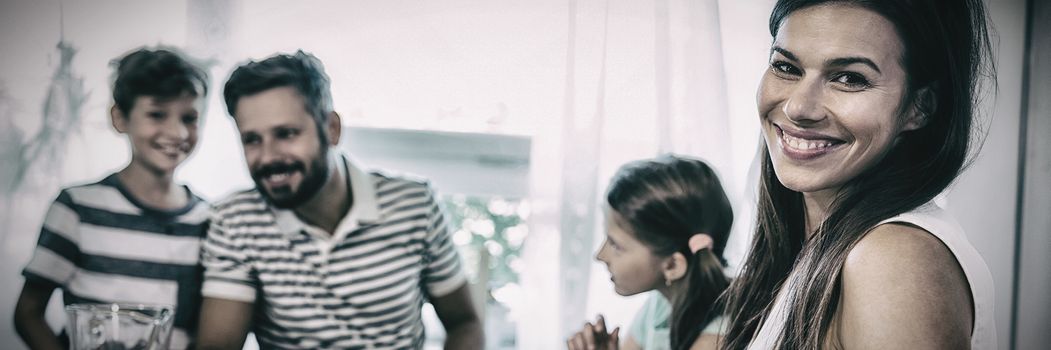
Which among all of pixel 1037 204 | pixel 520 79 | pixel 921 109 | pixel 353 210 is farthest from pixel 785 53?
pixel 1037 204

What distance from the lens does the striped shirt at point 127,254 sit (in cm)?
139

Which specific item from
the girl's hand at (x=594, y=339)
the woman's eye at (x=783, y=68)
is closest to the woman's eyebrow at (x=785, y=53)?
the woman's eye at (x=783, y=68)

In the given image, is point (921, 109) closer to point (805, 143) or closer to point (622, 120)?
point (805, 143)

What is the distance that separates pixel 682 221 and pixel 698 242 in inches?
1.6

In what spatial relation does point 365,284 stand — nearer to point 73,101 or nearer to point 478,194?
point 478,194

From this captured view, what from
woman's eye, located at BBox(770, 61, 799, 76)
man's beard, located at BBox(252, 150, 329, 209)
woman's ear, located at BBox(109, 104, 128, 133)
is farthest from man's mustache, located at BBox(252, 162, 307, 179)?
woman's eye, located at BBox(770, 61, 799, 76)

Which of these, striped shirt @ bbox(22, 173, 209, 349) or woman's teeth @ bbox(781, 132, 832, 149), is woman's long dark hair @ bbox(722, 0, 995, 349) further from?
striped shirt @ bbox(22, 173, 209, 349)


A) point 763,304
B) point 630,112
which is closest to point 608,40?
point 630,112

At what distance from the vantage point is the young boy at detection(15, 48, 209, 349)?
1.40 metres

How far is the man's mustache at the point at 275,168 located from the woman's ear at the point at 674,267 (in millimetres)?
580

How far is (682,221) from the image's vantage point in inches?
56.0

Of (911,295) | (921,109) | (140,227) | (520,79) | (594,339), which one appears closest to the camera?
(911,295)

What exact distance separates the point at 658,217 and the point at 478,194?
0.31 metres

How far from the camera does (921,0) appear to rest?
82cm
